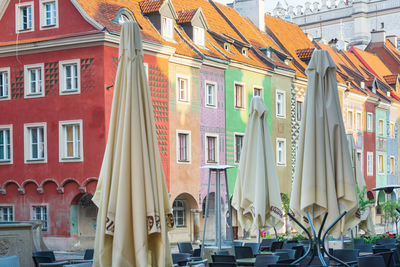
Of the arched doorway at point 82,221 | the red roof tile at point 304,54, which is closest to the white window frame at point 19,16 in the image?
the arched doorway at point 82,221

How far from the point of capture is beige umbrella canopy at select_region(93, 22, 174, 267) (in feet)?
30.8

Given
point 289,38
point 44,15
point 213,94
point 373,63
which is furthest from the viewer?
point 373,63

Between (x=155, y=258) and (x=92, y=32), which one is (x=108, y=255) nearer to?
(x=155, y=258)

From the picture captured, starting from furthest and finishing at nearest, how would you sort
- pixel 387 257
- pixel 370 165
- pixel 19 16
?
1. pixel 370 165
2. pixel 19 16
3. pixel 387 257

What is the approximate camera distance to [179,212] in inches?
1304

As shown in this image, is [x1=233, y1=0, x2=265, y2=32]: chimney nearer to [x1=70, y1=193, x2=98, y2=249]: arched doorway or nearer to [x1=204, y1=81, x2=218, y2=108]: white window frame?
[x1=204, y1=81, x2=218, y2=108]: white window frame

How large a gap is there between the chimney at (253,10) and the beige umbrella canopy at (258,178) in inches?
1067

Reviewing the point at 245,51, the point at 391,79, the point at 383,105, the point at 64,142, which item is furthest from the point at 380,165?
the point at 64,142

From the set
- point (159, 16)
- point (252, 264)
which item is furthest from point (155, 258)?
point (159, 16)

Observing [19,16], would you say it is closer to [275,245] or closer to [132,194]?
[275,245]

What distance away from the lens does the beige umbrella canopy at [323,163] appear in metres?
11.6

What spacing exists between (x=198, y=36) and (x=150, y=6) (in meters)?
3.35

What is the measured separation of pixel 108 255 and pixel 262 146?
7.64 meters

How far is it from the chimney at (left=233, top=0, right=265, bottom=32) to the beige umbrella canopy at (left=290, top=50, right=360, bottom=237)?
31958 millimetres
